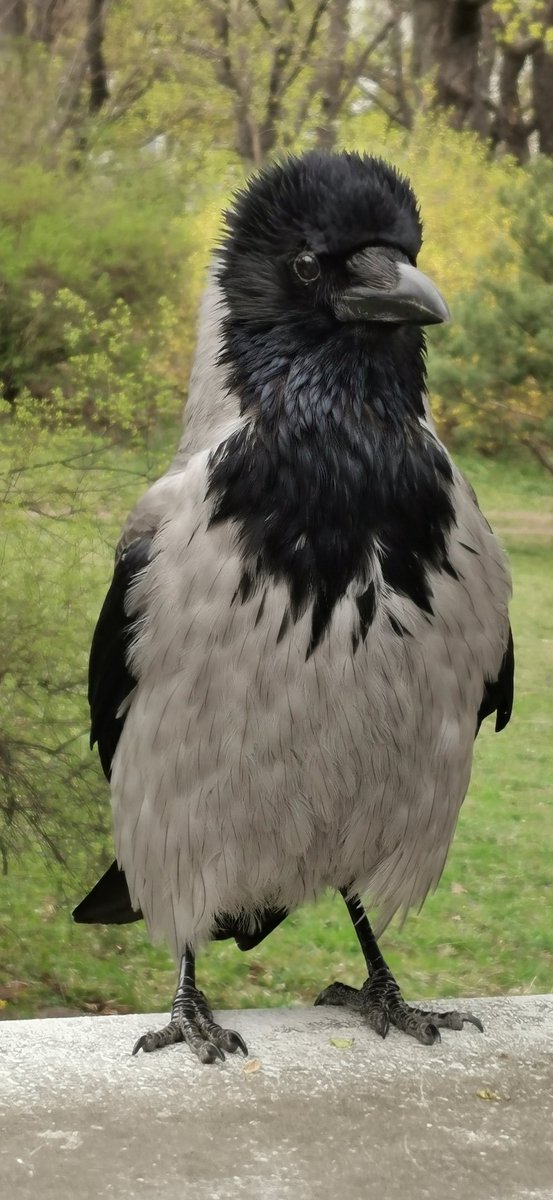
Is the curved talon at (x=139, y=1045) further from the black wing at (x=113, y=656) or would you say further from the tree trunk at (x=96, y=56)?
the tree trunk at (x=96, y=56)

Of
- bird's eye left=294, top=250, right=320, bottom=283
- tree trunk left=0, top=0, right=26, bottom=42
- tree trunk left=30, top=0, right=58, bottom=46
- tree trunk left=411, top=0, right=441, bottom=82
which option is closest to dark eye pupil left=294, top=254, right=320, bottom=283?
bird's eye left=294, top=250, right=320, bottom=283

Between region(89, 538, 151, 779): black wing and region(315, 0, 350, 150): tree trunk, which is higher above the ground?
region(315, 0, 350, 150): tree trunk

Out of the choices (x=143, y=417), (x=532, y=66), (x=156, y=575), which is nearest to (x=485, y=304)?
(x=143, y=417)

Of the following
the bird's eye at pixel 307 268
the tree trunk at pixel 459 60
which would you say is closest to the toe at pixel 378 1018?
the bird's eye at pixel 307 268

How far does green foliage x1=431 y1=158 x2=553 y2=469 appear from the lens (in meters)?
11.4

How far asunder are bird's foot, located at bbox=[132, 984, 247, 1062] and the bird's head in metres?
1.35

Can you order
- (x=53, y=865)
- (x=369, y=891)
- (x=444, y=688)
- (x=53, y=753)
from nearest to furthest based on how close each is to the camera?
(x=444, y=688)
(x=369, y=891)
(x=53, y=753)
(x=53, y=865)

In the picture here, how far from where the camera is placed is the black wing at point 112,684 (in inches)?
109

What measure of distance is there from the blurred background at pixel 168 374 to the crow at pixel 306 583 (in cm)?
43

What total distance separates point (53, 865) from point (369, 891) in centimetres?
380

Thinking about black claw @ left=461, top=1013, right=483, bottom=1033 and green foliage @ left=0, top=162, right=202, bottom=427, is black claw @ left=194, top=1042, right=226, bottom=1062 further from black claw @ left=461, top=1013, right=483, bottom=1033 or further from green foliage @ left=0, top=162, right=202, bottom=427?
green foliage @ left=0, top=162, right=202, bottom=427

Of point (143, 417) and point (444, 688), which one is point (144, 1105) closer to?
point (444, 688)

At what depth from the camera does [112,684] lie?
2896 millimetres

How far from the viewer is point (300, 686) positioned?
8.00ft
